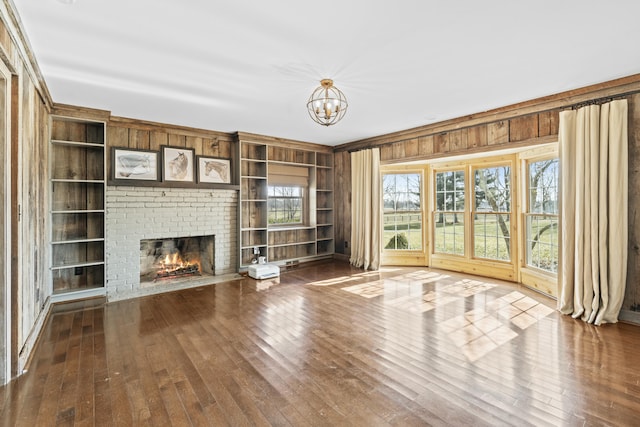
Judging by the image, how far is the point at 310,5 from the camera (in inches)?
82.5

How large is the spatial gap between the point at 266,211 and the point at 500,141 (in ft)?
13.4

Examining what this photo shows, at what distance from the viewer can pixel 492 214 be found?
17.9 ft

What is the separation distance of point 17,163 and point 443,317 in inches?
166

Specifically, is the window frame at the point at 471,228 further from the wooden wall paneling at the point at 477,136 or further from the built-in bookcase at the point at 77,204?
the built-in bookcase at the point at 77,204

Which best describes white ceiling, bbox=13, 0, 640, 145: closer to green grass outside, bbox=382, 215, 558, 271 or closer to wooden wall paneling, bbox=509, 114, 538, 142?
wooden wall paneling, bbox=509, 114, 538, 142

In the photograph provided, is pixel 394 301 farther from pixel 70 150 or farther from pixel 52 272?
pixel 70 150

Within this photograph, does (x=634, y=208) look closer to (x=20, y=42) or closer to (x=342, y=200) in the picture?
(x=342, y=200)

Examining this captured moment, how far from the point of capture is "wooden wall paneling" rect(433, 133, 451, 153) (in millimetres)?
5164

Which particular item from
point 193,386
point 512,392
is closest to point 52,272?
point 193,386

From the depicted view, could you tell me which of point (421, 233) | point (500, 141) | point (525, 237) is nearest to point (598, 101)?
point (500, 141)

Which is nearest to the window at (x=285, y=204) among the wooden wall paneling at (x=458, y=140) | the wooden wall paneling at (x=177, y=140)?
the wooden wall paneling at (x=177, y=140)

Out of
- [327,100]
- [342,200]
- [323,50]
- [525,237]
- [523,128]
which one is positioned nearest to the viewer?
[323,50]

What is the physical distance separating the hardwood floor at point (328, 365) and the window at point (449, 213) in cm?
189

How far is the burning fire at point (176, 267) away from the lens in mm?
5516
